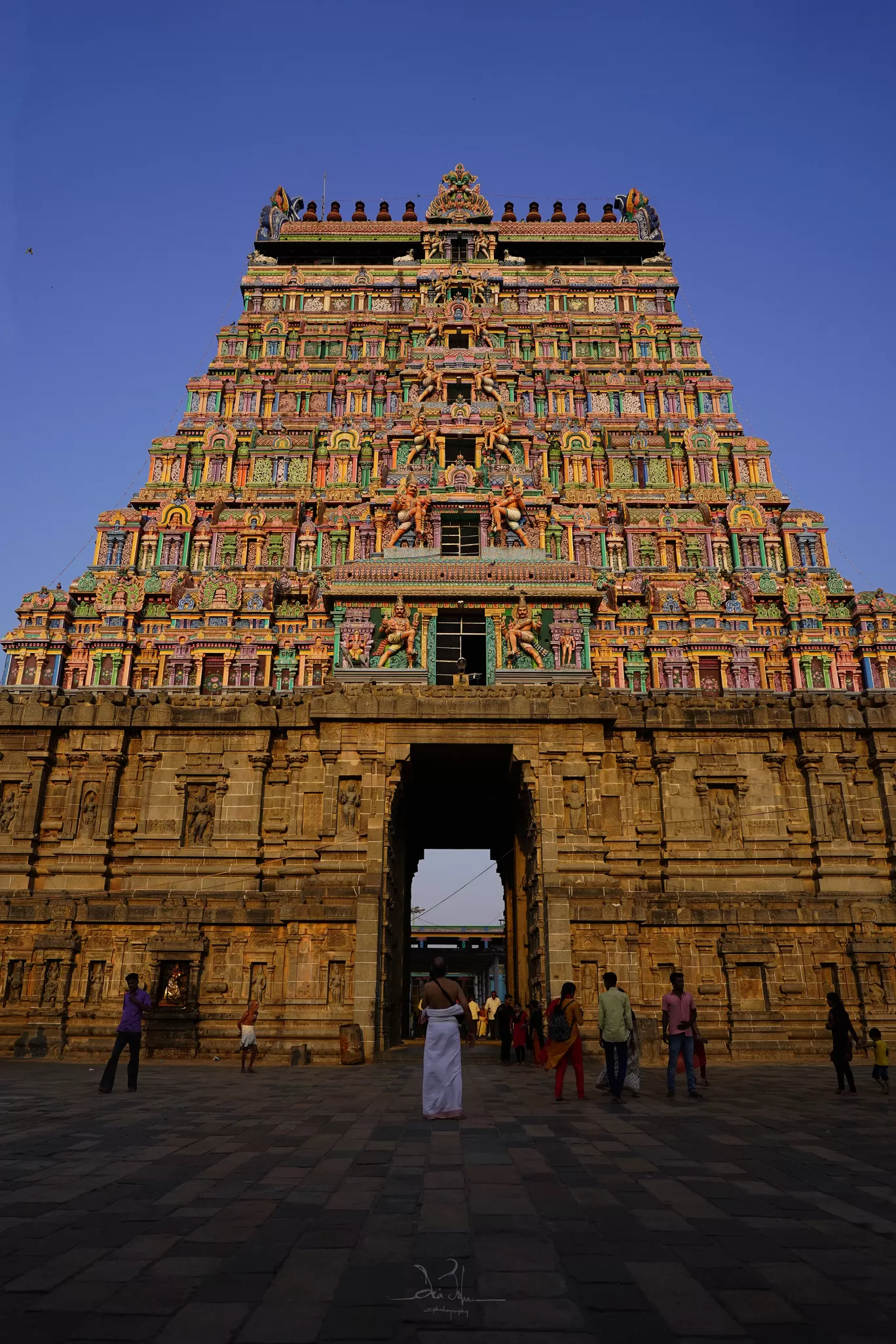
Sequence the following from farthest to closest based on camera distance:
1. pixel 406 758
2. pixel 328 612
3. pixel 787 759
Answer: pixel 328 612, pixel 787 759, pixel 406 758

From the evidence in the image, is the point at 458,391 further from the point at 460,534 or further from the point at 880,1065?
the point at 880,1065

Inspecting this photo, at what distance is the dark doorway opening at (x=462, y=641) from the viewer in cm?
3216

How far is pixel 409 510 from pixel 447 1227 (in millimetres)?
34124

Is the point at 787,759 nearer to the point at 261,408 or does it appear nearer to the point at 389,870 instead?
the point at 389,870

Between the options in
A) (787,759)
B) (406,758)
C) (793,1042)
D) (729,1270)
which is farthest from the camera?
(787,759)

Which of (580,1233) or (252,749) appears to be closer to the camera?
(580,1233)

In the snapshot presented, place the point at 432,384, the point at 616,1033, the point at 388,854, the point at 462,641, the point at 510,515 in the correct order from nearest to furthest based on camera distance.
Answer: the point at 616,1033
the point at 388,854
the point at 462,641
the point at 510,515
the point at 432,384

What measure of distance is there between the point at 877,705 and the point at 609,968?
1130 centimetres

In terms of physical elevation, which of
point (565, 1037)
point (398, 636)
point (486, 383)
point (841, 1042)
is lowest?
point (841, 1042)

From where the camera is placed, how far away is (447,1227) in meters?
6.09

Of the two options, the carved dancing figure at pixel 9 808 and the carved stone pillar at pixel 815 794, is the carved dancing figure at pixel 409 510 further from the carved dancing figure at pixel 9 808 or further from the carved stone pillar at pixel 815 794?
the carved stone pillar at pixel 815 794

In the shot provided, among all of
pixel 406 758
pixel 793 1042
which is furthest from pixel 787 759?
pixel 406 758

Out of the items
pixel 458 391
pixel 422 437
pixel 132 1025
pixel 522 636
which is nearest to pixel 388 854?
pixel 132 1025

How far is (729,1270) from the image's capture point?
525 centimetres
